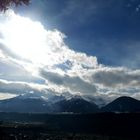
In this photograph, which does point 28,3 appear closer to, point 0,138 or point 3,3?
point 3,3

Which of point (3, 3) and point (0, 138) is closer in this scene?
point (3, 3)

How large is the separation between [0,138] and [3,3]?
316 feet

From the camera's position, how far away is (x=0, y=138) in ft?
340

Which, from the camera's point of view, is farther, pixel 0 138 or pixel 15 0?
pixel 0 138

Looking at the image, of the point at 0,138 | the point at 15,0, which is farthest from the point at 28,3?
the point at 0,138

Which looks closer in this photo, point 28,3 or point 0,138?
point 28,3

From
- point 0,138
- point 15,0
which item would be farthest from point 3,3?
Result: point 0,138

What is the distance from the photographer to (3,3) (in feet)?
42.2

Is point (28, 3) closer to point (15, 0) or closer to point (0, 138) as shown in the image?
point (15, 0)

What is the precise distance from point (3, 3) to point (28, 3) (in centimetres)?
108

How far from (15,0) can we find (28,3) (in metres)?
0.55

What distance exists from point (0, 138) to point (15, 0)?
3807 inches

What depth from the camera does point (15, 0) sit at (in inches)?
500
